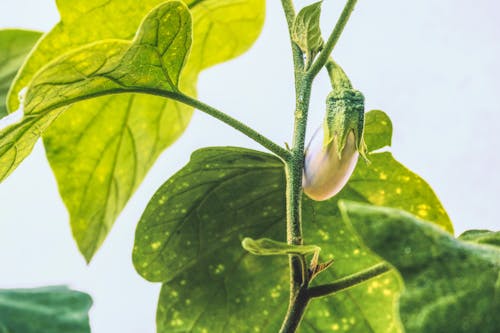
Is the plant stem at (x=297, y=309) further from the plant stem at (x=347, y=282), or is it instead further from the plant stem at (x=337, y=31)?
the plant stem at (x=337, y=31)

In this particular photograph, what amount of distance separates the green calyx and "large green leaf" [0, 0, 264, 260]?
9cm

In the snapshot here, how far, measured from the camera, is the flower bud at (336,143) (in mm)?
398

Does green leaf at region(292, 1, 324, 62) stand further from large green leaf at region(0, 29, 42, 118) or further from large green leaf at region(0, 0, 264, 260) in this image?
large green leaf at region(0, 29, 42, 118)

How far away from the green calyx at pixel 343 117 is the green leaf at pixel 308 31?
4 cm

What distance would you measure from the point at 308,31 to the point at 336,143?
0.07m

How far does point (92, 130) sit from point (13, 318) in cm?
18

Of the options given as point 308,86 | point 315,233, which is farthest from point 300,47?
point 315,233

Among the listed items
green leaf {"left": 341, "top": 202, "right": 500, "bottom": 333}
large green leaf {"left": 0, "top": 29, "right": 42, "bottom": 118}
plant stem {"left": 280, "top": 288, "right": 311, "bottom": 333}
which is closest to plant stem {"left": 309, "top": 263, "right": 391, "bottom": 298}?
plant stem {"left": 280, "top": 288, "right": 311, "bottom": 333}

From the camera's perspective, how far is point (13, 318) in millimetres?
435

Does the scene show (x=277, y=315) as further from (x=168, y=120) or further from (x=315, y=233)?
(x=168, y=120)

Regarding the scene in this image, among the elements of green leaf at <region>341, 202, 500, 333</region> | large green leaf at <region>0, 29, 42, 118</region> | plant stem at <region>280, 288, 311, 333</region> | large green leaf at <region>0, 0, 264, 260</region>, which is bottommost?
plant stem at <region>280, 288, 311, 333</region>

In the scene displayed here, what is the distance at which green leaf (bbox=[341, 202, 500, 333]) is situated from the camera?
25 cm

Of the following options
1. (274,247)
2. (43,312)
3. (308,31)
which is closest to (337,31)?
(308,31)

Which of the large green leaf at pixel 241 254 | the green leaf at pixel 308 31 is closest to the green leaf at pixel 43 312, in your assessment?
the large green leaf at pixel 241 254
